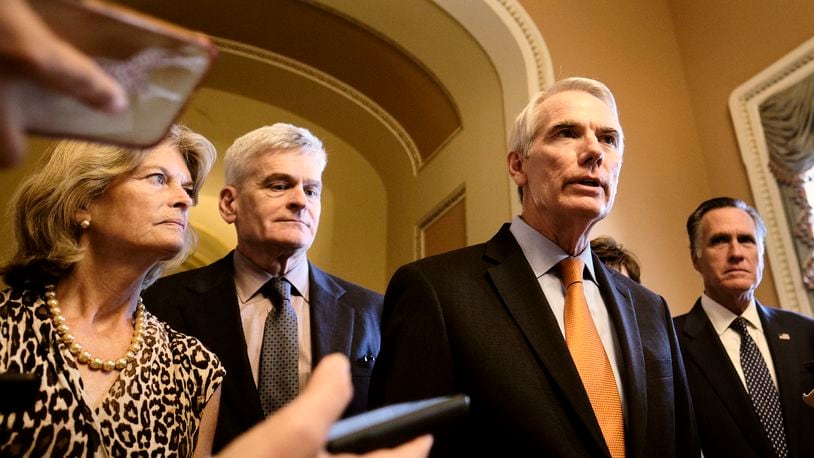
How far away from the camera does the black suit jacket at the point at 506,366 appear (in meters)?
1.29

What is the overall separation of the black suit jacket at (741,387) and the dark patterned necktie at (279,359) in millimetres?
1366

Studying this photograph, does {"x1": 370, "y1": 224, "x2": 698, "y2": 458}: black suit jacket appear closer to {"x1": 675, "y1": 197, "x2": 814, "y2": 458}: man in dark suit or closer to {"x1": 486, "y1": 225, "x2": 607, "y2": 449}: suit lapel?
{"x1": 486, "y1": 225, "x2": 607, "y2": 449}: suit lapel

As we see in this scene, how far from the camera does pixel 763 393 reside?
222 centimetres

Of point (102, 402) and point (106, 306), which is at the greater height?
point (106, 306)

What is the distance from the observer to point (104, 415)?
1.30 metres

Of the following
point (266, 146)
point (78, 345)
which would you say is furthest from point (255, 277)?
point (78, 345)

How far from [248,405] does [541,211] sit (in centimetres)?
91

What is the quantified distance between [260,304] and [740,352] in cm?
173

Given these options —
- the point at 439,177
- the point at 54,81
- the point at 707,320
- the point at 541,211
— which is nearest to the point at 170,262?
the point at 541,211

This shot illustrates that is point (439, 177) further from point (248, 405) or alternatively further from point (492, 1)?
point (248, 405)

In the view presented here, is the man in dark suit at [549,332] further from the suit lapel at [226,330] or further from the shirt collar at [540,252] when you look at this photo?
the suit lapel at [226,330]

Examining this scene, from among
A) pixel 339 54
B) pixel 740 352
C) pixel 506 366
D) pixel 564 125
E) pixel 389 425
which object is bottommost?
pixel 389 425

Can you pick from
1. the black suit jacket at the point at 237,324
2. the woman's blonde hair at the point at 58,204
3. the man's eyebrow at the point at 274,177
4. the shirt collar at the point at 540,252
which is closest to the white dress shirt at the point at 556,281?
the shirt collar at the point at 540,252

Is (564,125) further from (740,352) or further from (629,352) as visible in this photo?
(740,352)
